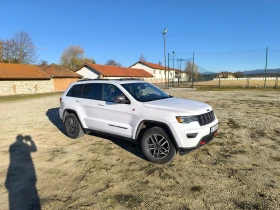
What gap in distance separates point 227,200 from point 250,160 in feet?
5.69

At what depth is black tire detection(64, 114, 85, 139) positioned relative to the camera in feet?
19.9

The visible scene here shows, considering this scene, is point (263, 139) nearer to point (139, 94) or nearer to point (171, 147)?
point (171, 147)

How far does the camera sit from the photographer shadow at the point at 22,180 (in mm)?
3172

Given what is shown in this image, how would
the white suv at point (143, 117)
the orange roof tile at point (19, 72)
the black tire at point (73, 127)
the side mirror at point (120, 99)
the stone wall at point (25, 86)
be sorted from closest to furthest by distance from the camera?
1. the white suv at point (143, 117)
2. the side mirror at point (120, 99)
3. the black tire at point (73, 127)
4. the stone wall at point (25, 86)
5. the orange roof tile at point (19, 72)

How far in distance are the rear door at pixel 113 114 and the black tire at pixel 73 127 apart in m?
1.00

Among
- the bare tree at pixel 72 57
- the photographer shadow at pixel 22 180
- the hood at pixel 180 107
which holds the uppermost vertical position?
the bare tree at pixel 72 57

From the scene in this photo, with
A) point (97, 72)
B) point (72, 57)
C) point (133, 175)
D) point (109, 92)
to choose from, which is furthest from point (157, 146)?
point (72, 57)

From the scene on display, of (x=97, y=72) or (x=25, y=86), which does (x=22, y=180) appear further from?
(x=97, y=72)

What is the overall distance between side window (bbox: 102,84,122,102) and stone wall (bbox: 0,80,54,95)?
30.1 m

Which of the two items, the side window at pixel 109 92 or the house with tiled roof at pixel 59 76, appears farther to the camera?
the house with tiled roof at pixel 59 76

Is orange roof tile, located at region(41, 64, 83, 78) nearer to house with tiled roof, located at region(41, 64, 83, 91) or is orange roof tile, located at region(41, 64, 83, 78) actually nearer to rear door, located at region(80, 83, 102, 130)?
house with tiled roof, located at region(41, 64, 83, 91)

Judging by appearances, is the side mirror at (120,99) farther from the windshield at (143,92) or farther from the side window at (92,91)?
the side window at (92,91)

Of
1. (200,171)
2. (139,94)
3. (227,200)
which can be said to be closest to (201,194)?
(227,200)

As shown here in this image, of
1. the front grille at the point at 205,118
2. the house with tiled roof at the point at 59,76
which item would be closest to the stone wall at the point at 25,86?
the house with tiled roof at the point at 59,76
